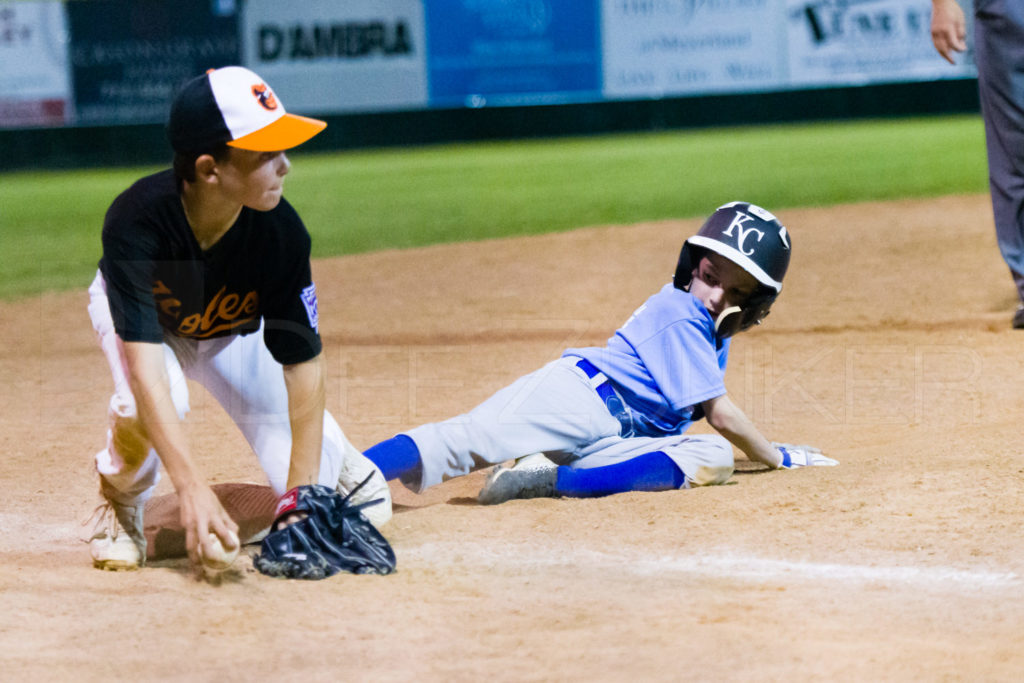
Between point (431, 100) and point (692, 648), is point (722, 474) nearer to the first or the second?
point (692, 648)

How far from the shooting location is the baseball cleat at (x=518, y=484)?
284cm

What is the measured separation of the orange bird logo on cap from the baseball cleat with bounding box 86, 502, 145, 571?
2.94ft

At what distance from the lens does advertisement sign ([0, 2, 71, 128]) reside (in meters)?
15.4

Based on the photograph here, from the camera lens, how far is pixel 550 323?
208 inches

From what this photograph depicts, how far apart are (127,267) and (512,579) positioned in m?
0.95

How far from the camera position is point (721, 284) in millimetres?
2977

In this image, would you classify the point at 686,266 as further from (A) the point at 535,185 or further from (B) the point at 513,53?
(B) the point at 513,53

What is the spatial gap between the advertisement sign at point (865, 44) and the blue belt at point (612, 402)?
14.1 m

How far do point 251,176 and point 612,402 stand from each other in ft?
3.86

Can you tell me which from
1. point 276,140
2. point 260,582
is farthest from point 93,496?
point 276,140

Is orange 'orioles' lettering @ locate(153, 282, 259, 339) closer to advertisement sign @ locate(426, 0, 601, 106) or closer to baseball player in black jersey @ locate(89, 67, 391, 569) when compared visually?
baseball player in black jersey @ locate(89, 67, 391, 569)

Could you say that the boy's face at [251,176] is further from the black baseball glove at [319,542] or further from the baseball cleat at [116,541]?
the baseball cleat at [116,541]

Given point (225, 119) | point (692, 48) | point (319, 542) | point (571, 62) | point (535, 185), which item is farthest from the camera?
point (692, 48)

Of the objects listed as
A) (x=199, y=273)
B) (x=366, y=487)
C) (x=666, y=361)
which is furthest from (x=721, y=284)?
(x=199, y=273)
